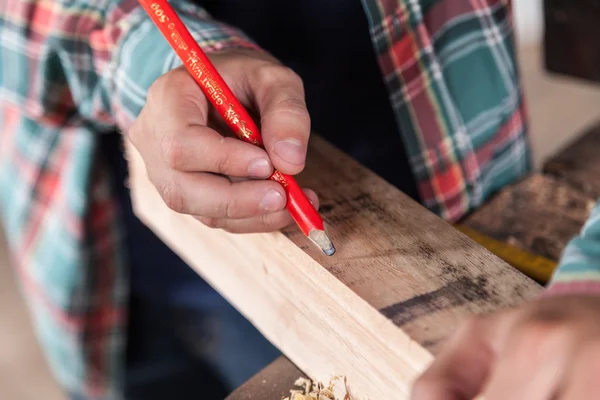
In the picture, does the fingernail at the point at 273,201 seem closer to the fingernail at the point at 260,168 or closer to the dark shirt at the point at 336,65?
the fingernail at the point at 260,168

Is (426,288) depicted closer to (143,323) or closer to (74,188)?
(74,188)

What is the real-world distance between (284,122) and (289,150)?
0.08ft

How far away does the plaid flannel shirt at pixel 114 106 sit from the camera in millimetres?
676

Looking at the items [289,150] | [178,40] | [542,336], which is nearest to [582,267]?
[542,336]

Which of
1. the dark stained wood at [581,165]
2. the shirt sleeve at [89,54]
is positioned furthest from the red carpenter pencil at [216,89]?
the dark stained wood at [581,165]

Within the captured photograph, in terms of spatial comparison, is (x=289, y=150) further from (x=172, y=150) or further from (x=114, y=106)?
(x=114, y=106)

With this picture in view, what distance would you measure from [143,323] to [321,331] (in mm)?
706

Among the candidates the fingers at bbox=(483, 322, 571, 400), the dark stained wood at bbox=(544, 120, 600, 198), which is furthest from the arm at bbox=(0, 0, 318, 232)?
the dark stained wood at bbox=(544, 120, 600, 198)

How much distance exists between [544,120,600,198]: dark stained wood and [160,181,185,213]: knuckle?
18.1 inches

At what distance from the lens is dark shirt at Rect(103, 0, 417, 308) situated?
89 centimetres

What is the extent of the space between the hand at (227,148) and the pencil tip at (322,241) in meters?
0.03

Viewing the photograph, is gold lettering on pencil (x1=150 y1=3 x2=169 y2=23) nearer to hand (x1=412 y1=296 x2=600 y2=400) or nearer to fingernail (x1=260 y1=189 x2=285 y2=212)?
fingernail (x1=260 y1=189 x2=285 y2=212)

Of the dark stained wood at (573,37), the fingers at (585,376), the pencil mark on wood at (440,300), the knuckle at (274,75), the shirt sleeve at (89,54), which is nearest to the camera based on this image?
the fingers at (585,376)

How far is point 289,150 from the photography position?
0.47m
